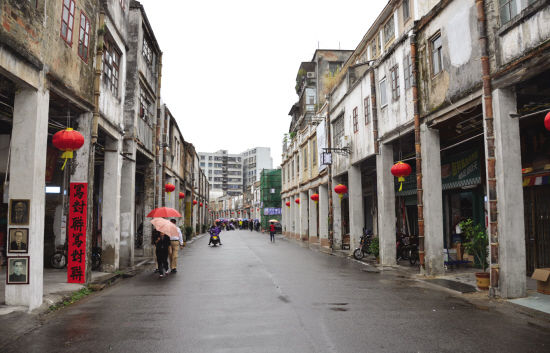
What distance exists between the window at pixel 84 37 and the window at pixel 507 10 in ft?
34.1

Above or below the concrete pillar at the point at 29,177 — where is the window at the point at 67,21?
above

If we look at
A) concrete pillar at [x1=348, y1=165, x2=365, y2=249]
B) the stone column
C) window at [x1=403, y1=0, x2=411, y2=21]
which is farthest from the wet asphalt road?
window at [x1=403, y1=0, x2=411, y2=21]

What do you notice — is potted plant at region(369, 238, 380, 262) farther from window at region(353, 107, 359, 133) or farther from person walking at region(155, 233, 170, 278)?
person walking at region(155, 233, 170, 278)

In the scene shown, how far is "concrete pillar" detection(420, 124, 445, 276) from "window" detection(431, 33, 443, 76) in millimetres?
1729

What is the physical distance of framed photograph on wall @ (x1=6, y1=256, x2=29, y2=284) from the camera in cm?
795

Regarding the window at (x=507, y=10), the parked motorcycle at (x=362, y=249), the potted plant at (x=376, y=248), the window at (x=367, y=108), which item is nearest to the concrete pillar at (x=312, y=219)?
the parked motorcycle at (x=362, y=249)

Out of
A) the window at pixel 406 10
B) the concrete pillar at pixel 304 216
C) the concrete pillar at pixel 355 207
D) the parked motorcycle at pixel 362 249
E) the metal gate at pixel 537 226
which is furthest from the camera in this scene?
the concrete pillar at pixel 304 216

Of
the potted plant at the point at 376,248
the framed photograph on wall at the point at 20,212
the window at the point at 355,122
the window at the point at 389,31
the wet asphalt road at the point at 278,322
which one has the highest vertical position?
the window at the point at 389,31

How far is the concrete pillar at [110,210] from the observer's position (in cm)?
1380

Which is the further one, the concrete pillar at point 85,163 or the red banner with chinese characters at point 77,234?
the concrete pillar at point 85,163

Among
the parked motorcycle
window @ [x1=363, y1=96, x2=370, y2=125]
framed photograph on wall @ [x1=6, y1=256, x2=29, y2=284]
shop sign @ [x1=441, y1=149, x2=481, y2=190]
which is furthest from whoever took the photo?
the parked motorcycle

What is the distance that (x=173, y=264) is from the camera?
1427 centimetres

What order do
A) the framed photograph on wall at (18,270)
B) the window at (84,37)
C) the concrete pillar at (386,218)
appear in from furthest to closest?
1. the concrete pillar at (386,218)
2. the window at (84,37)
3. the framed photograph on wall at (18,270)

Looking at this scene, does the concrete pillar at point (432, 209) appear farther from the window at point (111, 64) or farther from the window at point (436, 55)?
the window at point (111, 64)
